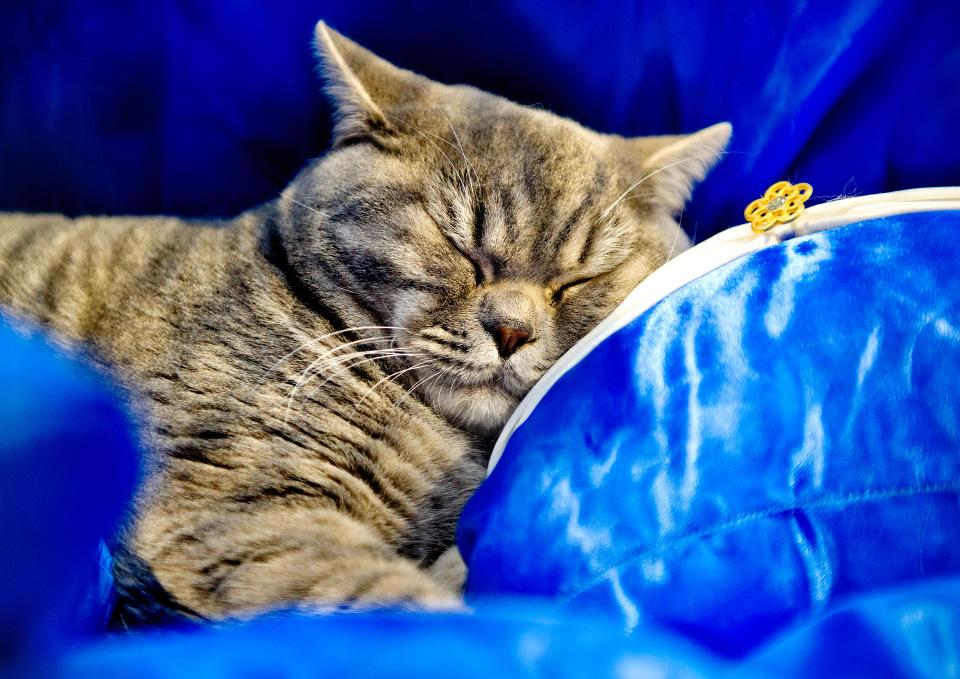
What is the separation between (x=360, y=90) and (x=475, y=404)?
542 mm

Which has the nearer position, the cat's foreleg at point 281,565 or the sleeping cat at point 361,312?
the cat's foreleg at point 281,565

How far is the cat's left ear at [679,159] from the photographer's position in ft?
4.08

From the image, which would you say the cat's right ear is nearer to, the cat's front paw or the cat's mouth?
the cat's mouth

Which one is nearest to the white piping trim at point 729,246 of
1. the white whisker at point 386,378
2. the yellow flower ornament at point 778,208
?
the yellow flower ornament at point 778,208

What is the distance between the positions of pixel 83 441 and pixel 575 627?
54cm

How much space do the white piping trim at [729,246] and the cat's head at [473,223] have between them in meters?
0.10

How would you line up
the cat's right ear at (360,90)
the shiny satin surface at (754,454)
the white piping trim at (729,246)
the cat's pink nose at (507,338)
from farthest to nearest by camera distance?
the cat's right ear at (360,90) < the cat's pink nose at (507,338) < the white piping trim at (729,246) < the shiny satin surface at (754,454)

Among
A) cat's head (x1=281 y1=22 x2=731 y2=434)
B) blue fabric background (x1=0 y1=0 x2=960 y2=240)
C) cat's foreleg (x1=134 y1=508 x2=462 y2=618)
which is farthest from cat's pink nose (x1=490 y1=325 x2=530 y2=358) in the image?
blue fabric background (x1=0 y1=0 x2=960 y2=240)

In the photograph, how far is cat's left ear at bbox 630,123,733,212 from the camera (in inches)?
48.9

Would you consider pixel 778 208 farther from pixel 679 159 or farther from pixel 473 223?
pixel 473 223

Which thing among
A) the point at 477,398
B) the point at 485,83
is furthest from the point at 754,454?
the point at 485,83

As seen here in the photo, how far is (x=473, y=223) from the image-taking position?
3.82 ft

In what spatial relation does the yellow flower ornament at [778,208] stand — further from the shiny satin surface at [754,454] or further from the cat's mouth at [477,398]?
the cat's mouth at [477,398]

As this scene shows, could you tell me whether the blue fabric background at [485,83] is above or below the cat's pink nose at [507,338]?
A: above
